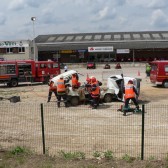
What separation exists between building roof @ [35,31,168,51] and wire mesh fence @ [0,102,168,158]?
207ft

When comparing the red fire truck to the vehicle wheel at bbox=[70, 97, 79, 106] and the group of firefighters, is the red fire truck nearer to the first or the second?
the group of firefighters

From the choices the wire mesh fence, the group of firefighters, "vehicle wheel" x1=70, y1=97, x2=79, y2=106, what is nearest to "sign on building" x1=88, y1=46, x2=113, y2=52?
the group of firefighters

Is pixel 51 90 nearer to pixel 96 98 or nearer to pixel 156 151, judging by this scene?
pixel 96 98

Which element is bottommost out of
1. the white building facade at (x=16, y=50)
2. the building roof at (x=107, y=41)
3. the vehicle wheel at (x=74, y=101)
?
the vehicle wheel at (x=74, y=101)

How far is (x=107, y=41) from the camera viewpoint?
3241 inches

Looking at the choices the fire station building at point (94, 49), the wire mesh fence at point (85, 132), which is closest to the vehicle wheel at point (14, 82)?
the wire mesh fence at point (85, 132)

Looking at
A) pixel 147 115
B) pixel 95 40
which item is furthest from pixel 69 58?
pixel 147 115

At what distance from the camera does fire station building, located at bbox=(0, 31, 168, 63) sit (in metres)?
78.8

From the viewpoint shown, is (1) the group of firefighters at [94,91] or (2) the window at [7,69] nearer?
(1) the group of firefighters at [94,91]

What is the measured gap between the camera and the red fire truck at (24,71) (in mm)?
35844

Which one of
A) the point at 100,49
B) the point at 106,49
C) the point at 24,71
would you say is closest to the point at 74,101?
the point at 24,71

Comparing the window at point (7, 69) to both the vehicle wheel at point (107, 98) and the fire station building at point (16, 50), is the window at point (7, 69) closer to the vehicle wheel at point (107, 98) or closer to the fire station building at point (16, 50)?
the vehicle wheel at point (107, 98)

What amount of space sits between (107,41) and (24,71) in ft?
156

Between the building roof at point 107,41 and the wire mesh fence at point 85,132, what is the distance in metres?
63.1
